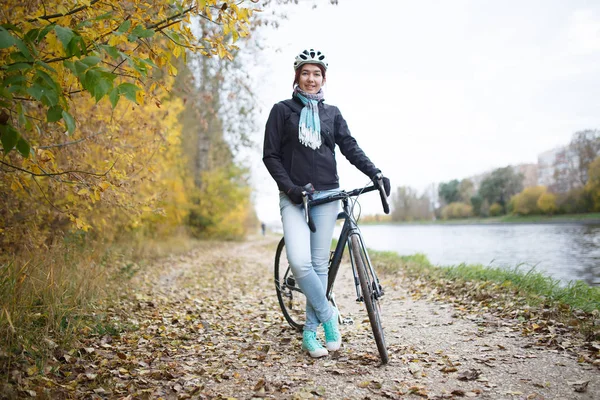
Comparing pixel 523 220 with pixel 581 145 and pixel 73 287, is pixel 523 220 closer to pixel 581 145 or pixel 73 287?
pixel 581 145

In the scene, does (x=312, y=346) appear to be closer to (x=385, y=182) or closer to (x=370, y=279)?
(x=370, y=279)

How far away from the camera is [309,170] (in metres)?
3.02

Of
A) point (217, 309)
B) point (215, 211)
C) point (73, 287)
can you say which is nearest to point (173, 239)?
point (215, 211)

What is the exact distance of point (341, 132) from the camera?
3252 mm

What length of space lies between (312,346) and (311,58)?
2.22 meters

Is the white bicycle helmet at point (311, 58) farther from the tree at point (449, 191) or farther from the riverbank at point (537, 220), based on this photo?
the tree at point (449, 191)

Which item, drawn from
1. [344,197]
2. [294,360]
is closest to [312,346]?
[294,360]

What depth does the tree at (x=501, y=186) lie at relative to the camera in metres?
46.9

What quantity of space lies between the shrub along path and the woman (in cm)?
42

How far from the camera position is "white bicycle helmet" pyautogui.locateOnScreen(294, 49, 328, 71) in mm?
3066

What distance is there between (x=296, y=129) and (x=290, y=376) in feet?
5.75

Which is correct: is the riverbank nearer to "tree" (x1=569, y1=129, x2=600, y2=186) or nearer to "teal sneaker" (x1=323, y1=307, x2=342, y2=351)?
"tree" (x1=569, y1=129, x2=600, y2=186)

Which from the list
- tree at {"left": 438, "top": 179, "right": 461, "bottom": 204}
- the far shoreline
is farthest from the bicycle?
tree at {"left": 438, "top": 179, "right": 461, "bottom": 204}

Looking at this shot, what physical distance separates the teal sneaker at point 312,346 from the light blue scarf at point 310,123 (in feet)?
4.82
